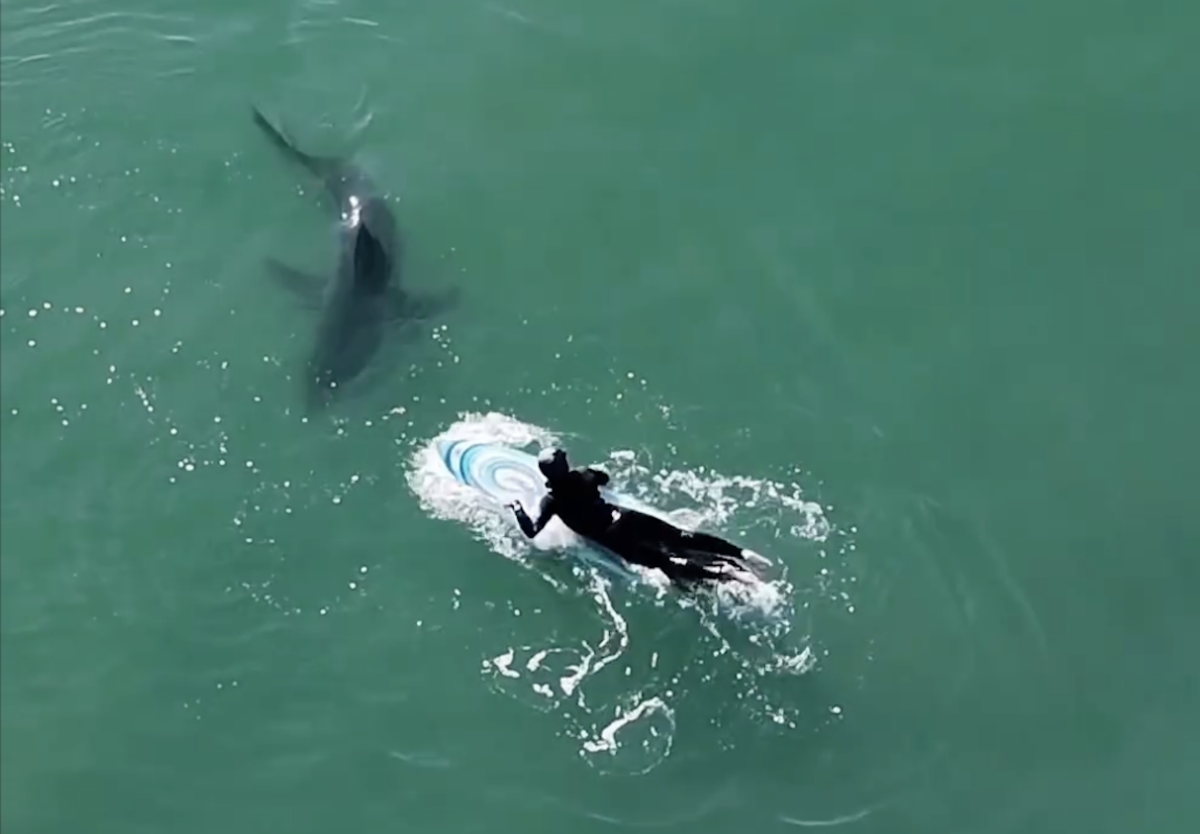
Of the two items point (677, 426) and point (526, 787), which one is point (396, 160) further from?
point (526, 787)

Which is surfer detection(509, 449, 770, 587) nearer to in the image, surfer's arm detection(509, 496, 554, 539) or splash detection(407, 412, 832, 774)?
surfer's arm detection(509, 496, 554, 539)

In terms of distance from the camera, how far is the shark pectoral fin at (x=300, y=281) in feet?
65.1

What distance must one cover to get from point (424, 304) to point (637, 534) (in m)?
4.41

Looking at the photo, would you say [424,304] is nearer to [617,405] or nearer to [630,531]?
[617,405]

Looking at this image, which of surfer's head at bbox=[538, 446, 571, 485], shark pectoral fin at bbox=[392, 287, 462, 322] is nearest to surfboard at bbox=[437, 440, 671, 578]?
surfer's head at bbox=[538, 446, 571, 485]

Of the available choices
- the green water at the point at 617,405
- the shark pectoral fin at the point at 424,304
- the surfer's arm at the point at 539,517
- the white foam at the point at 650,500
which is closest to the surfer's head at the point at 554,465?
the surfer's arm at the point at 539,517

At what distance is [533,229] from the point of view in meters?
20.2

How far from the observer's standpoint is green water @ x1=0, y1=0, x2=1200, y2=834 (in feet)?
55.5

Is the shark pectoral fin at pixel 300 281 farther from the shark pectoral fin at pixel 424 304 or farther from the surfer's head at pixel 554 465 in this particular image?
the surfer's head at pixel 554 465

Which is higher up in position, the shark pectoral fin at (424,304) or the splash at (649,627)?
the shark pectoral fin at (424,304)

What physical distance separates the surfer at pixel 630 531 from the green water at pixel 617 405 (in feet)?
2.49

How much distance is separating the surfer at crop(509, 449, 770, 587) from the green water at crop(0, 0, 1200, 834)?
2.49ft

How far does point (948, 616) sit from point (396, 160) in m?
8.82

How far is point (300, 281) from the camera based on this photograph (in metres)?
19.9
